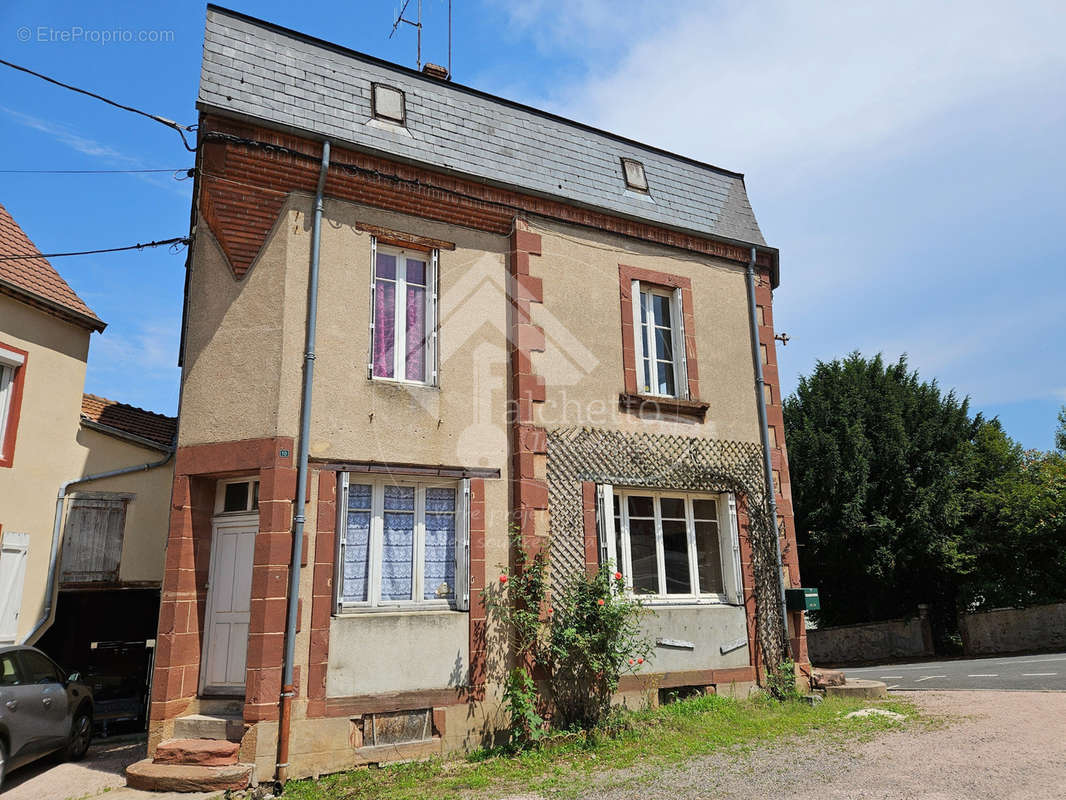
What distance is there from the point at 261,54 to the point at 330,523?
5404 mm

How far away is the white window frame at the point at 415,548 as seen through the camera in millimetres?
7512

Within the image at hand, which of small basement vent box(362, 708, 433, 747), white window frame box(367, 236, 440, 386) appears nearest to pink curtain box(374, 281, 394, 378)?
white window frame box(367, 236, 440, 386)

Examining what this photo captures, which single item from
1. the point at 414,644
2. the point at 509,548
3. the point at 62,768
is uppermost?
the point at 509,548

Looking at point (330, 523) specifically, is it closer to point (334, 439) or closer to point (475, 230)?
point (334, 439)

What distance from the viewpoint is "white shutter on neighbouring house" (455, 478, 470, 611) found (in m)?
7.93

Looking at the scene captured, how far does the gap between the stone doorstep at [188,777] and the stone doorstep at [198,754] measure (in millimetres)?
55

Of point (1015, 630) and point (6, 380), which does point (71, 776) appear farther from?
point (1015, 630)

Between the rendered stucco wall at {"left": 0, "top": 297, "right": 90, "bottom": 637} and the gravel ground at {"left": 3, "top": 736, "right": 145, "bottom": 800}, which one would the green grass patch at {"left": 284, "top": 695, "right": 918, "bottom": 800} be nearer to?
the gravel ground at {"left": 3, "top": 736, "right": 145, "bottom": 800}

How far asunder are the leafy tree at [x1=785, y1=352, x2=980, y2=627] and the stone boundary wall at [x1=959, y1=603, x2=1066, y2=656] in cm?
99

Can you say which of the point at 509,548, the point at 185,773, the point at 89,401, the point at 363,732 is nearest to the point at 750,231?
the point at 509,548

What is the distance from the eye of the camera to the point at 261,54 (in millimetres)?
8445

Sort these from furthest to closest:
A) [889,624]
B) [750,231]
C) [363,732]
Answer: [889,624], [750,231], [363,732]

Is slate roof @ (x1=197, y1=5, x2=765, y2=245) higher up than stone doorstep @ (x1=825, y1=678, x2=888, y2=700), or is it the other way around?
slate roof @ (x1=197, y1=5, x2=765, y2=245)

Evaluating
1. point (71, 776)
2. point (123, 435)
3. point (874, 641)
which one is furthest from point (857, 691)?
point (874, 641)
